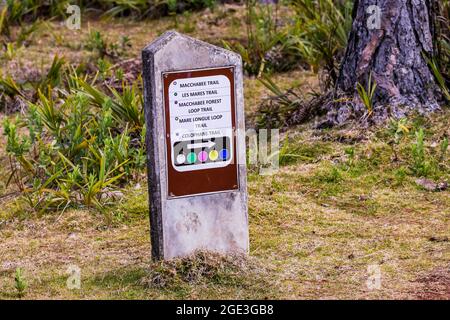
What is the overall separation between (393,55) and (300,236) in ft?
6.36

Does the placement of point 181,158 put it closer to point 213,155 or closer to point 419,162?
point 213,155

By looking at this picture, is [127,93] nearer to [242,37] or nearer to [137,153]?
[137,153]

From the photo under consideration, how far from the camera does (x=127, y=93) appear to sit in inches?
291

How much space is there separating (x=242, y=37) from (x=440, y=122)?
303 cm

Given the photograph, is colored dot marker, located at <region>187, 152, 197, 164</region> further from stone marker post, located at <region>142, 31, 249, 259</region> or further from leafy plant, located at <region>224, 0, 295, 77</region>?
leafy plant, located at <region>224, 0, 295, 77</region>

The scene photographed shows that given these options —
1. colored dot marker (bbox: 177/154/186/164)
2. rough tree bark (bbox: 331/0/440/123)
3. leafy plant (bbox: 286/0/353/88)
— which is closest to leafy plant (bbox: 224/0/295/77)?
leafy plant (bbox: 286/0/353/88)

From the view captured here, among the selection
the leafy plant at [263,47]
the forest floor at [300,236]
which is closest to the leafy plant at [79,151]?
the forest floor at [300,236]

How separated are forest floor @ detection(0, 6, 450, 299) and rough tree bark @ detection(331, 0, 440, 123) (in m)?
0.17

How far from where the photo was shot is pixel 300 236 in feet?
19.7

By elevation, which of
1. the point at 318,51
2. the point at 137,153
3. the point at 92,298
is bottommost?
the point at 92,298

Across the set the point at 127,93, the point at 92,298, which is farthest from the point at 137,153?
the point at 92,298

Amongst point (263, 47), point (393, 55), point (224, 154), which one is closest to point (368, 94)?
point (393, 55)

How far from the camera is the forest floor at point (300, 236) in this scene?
5207mm

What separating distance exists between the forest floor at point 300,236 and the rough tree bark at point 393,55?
0.17 meters
